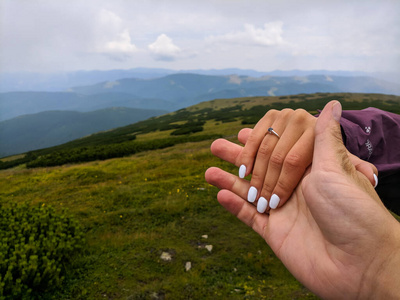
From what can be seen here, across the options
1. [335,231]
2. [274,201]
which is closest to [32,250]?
[274,201]

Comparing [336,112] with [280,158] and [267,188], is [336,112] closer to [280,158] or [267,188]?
[280,158]

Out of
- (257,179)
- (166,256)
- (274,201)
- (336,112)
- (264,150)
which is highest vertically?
(336,112)

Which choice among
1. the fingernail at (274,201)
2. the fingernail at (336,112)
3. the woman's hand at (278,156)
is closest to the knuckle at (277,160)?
the woman's hand at (278,156)

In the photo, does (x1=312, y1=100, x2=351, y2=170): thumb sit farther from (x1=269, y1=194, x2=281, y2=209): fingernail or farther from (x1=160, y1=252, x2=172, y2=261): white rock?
(x1=160, y1=252, x2=172, y2=261): white rock

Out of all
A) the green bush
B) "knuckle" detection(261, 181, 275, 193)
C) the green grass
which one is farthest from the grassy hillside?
"knuckle" detection(261, 181, 275, 193)

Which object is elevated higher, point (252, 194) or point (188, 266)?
point (252, 194)

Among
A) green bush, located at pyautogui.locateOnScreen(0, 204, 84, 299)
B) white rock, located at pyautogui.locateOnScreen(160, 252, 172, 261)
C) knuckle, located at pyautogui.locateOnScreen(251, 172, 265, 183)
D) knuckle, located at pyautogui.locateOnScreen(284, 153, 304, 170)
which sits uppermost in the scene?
knuckle, located at pyautogui.locateOnScreen(284, 153, 304, 170)

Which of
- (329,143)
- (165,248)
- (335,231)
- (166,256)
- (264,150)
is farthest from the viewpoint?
(165,248)
